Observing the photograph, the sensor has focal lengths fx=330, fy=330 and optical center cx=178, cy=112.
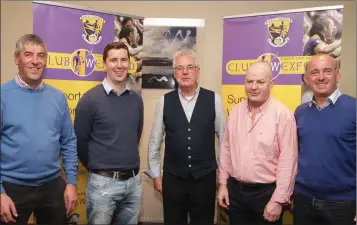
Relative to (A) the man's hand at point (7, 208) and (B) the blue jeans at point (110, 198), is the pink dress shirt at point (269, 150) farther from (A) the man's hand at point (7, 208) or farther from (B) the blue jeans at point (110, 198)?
(A) the man's hand at point (7, 208)

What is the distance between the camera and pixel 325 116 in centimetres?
215

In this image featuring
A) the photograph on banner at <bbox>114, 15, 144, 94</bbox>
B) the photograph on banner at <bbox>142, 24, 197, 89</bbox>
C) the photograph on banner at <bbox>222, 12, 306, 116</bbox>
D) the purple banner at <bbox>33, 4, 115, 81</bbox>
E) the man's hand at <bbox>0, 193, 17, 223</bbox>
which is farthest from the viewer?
the photograph on banner at <bbox>142, 24, 197, 89</bbox>

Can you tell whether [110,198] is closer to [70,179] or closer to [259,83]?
[70,179]

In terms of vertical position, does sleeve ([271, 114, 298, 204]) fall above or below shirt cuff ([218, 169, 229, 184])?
above

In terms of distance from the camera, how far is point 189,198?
2.53 m

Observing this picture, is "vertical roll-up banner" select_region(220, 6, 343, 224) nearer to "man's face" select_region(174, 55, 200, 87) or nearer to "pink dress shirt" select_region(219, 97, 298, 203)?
"man's face" select_region(174, 55, 200, 87)

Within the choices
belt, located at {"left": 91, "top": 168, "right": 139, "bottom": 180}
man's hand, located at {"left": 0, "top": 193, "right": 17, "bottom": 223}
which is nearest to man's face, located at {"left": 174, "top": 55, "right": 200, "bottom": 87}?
belt, located at {"left": 91, "top": 168, "right": 139, "bottom": 180}

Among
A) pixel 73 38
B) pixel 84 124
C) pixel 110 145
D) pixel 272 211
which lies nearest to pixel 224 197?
pixel 272 211

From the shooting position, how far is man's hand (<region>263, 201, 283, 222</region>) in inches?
83.4

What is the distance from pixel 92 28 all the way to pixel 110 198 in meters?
1.48

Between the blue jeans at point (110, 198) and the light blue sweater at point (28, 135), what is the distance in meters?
0.34

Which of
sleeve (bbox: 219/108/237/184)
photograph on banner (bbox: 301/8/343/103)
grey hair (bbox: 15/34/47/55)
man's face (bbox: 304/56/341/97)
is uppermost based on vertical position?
photograph on banner (bbox: 301/8/343/103)

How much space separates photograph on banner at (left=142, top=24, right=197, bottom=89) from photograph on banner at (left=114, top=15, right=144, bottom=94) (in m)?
0.44

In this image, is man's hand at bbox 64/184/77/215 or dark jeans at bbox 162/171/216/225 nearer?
man's hand at bbox 64/184/77/215
